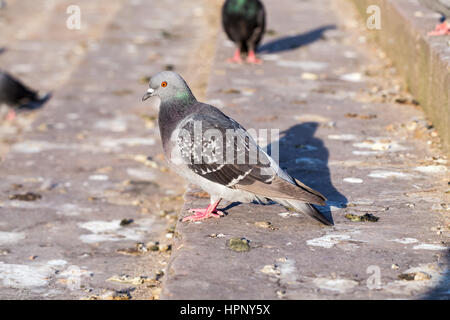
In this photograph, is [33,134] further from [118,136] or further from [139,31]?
[139,31]

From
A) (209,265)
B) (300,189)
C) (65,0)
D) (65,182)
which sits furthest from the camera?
(65,0)

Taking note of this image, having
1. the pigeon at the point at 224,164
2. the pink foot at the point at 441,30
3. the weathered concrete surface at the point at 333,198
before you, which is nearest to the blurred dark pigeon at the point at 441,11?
the pink foot at the point at 441,30

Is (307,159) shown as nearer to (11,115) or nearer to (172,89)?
(172,89)

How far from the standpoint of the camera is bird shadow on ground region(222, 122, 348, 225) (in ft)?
14.2

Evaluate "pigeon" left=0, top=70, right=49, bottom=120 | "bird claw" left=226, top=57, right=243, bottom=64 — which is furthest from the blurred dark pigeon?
"pigeon" left=0, top=70, right=49, bottom=120

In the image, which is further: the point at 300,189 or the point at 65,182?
the point at 65,182

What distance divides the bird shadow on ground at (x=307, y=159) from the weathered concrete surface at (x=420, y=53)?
0.83 meters

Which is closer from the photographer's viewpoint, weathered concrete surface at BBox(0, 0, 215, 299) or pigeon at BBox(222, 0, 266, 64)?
weathered concrete surface at BBox(0, 0, 215, 299)

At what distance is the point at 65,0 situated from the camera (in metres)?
12.7

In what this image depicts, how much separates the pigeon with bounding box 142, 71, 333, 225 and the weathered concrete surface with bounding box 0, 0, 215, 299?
0.65 meters

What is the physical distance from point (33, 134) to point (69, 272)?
301 cm

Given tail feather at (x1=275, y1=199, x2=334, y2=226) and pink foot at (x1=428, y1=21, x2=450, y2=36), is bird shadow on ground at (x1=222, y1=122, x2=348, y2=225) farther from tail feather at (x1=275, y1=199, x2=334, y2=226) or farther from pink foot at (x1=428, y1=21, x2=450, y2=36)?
pink foot at (x1=428, y1=21, x2=450, y2=36)

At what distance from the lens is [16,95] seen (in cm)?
841
